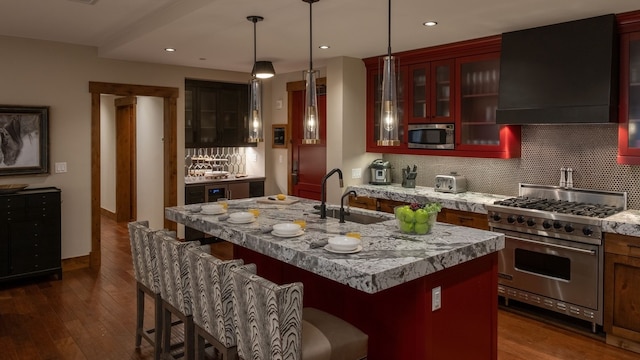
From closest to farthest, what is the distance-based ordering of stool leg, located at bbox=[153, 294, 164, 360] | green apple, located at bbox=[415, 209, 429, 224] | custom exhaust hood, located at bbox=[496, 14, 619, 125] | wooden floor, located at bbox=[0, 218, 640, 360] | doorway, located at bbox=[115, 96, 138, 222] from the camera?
green apple, located at bbox=[415, 209, 429, 224] < stool leg, located at bbox=[153, 294, 164, 360] < wooden floor, located at bbox=[0, 218, 640, 360] < custom exhaust hood, located at bbox=[496, 14, 619, 125] < doorway, located at bbox=[115, 96, 138, 222]

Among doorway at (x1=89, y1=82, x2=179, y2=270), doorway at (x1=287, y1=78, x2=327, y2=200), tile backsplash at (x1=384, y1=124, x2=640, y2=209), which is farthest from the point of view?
doorway at (x1=287, y1=78, x2=327, y2=200)

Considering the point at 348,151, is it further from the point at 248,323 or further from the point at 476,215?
the point at 248,323

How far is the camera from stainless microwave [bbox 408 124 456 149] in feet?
16.5

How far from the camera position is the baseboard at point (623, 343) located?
351 cm

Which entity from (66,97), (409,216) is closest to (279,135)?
(66,97)

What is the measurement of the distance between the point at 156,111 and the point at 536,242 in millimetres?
5307

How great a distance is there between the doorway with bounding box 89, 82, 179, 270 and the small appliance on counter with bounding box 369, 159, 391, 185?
2680 millimetres

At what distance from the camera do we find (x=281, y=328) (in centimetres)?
207

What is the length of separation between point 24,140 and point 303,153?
11.1 feet

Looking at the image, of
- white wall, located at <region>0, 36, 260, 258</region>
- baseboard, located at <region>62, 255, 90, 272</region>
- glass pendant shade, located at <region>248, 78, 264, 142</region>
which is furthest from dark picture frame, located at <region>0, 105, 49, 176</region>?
glass pendant shade, located at <region>248, 78, 264, 142</region>

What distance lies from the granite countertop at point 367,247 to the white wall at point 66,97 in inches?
104

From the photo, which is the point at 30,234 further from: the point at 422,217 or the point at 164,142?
the point at 422,217

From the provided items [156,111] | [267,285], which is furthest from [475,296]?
[156,111]

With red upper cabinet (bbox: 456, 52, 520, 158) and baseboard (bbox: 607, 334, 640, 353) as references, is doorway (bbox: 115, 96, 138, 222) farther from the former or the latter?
baseboard (bbox: 607, 334, 640, 353)
